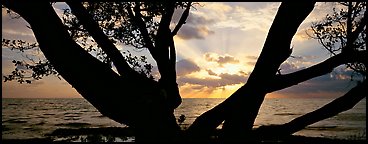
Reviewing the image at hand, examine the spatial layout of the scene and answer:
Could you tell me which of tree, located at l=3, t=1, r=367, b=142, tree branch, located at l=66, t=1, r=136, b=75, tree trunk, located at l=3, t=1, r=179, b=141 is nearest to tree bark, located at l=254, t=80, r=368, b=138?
tree, located at l=3, t=1, r=367, b=142

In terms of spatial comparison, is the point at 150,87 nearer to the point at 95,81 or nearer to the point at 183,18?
the point at 95,81

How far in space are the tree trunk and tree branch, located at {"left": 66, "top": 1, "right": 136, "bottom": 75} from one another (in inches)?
22.6

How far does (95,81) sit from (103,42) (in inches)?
46.3

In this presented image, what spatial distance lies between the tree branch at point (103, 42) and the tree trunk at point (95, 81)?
0.57m

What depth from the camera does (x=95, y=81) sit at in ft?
A: 14.6

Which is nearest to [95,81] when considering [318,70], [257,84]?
[257,84]

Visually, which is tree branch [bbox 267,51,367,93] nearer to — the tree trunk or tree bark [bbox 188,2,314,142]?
tree bark [bbox 188,2,314,142]

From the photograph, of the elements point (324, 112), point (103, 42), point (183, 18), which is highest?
point (183, 18)

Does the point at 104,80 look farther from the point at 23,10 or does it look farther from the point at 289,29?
the point at 289,29

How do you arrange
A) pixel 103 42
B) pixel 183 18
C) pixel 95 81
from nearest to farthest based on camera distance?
pixel 95 81 → pixel 103 42 → pixel 183 18

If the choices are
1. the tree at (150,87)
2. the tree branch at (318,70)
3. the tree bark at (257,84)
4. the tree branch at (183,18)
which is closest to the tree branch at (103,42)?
the tree at (150,87)

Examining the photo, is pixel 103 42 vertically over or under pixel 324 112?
over

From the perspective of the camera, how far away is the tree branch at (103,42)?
17.2 feet

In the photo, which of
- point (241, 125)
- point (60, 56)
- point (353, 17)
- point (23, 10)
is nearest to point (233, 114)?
point (241, 125)
